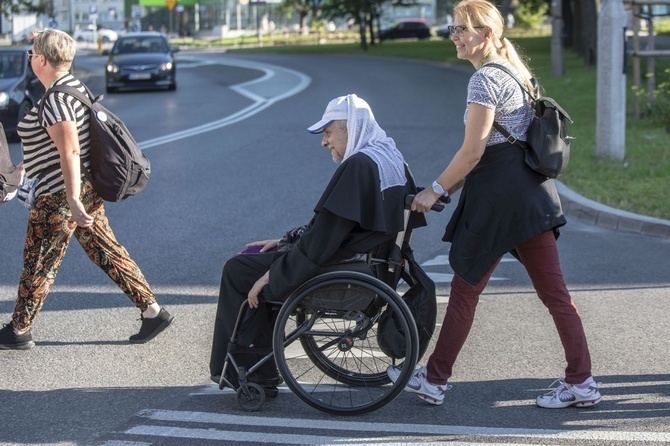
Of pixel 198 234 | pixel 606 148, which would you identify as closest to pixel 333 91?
pixel 606 148

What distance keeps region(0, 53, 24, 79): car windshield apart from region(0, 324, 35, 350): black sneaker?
12767 mm

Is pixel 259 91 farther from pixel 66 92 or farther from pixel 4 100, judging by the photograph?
pixel 66 92

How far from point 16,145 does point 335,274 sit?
12.8 metres

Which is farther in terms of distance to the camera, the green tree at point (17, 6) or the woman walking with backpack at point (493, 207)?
the green tree at point (17, 6)

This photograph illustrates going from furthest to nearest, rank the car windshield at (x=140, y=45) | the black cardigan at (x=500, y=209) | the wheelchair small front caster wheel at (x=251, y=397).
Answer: the car windshield at (x=140, y=45)
the wheelchair small front caster wheel at (x=251, y=397)
the black cardigan at (x=500, y=209)

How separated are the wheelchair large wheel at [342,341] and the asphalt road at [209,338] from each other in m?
0.13

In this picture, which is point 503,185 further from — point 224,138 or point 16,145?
point 16,145

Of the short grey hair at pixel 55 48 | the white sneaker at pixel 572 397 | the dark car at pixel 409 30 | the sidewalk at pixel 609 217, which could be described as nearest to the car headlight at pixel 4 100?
the sidewalk at pixel 609 217

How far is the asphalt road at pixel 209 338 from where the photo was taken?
4.70 metres

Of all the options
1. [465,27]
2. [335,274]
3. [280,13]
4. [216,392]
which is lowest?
[216,392]

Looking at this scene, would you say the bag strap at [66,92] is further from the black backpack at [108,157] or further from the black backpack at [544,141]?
the black backpack at [544,141]

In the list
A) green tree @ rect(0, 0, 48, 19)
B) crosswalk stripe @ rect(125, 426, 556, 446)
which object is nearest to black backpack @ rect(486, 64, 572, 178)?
crosswalk stripe @ rect(125, 426, 556, 446)

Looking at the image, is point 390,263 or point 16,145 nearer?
point 390,263

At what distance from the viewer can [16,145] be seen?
53.9 feet
